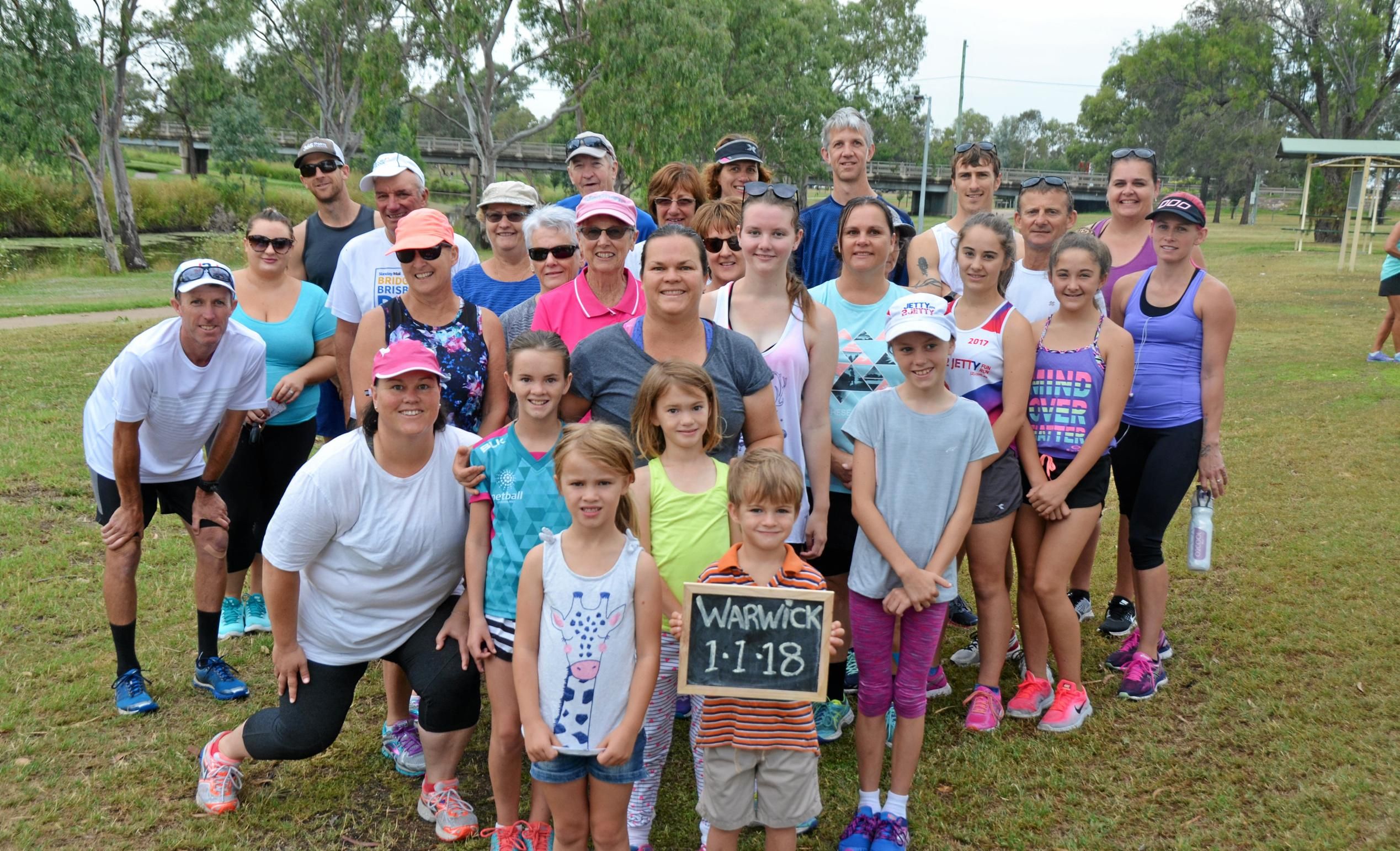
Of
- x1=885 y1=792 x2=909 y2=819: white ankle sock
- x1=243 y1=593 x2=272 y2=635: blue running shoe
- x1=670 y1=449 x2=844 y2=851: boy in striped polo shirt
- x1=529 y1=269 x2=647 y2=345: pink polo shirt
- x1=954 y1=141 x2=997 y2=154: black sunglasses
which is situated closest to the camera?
x1=670 y1=449 x2=844 y2=851: boy in striped polo shirt

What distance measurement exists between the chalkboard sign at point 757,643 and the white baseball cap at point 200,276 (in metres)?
2.76

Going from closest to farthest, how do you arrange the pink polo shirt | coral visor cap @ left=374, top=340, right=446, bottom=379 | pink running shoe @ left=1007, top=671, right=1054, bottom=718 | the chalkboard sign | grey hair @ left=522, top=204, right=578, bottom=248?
the chalkboard sign, coral visor cap @ left=374, top=340, right=446, bottom=379, the pink polo shirt, pink running shoe @ left=1007, top=671, right=1054, bottom=718, grey hair @ left=522, top=204, right=578, bottom=248

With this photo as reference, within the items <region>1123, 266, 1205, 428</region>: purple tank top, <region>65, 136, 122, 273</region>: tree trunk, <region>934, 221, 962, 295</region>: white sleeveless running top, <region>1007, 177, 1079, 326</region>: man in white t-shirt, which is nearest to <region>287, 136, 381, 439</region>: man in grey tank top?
<region>934, 221, 962, 295</region>: white sleeveless running top

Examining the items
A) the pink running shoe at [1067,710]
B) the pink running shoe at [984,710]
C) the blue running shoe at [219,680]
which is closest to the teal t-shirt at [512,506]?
the blue running shoe at [219,680]

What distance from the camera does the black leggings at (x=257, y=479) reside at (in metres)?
5.14

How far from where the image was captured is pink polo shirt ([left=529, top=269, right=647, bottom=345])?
4070 mm

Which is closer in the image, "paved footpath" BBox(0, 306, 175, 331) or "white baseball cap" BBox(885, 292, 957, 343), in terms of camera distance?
"white baseball cap" BBox(885, 292, 957, 343)

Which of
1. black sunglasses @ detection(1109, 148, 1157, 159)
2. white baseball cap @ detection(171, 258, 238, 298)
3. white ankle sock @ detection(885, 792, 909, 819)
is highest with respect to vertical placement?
black sunglasses @ detection(1109, 148, 1157, 159)

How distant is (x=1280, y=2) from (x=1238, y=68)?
3.59 meters

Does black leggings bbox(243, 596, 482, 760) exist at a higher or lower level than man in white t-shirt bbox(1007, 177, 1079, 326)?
lower

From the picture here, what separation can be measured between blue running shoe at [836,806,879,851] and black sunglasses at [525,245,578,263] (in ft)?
9.19

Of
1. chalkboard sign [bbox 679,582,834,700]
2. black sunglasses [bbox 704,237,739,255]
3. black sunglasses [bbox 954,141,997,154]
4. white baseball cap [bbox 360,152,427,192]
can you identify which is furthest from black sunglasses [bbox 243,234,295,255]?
black sunglasses [bbox 954,141,997,154]

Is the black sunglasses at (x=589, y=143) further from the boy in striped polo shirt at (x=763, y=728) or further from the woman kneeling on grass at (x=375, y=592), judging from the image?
the boy in striped polo shirt at (x=763, y=728)

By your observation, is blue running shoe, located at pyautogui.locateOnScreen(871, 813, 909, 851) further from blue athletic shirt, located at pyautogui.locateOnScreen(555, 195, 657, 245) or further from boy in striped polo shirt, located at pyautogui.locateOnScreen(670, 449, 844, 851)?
blue athletic shirt, located at pyautogui.locateOnScreen(555, 195, 657, 245)
